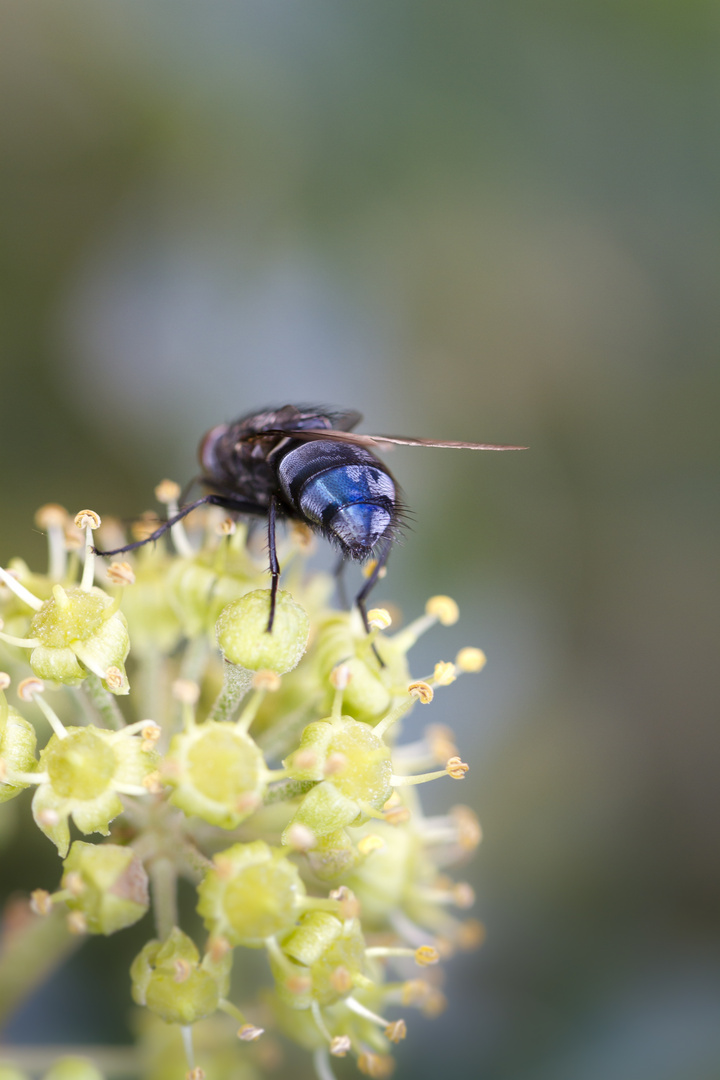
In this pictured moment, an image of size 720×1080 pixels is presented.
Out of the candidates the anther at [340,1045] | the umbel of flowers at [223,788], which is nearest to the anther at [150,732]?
the umbel of flowers at [223,788]

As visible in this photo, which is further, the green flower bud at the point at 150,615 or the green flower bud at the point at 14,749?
the green flower bud at the point at 150,615

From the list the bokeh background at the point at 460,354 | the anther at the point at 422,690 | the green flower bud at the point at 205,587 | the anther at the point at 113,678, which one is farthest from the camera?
the bokeh background at the point at 460,354

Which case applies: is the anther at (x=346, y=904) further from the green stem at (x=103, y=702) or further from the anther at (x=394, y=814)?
the green stem at (x=103, y=702)

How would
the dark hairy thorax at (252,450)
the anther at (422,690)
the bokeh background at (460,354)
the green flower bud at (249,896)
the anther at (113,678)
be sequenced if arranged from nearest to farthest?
the green flower bud at (249,896)
the anther at (113,678)
the anther at (422,690)
the dark hairy thorax at (252,450)
the bokeh background at (460,354)

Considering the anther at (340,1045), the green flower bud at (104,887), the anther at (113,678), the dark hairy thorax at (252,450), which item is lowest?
the anther at (340,1045)

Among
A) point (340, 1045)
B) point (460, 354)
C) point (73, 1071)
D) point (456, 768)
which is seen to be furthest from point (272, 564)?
point (460, 354)

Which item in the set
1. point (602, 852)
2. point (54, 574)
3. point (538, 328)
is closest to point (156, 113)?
point (538, 328)

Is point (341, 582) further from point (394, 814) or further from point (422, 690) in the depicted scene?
point (394, 814)
